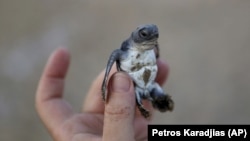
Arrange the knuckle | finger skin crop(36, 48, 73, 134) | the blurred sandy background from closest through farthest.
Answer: the knuckle
finger skin crop(36, 48, 73, 134)
the blurred sandy background

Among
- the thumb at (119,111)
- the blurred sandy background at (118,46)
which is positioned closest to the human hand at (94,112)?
the thumb at (119,111)

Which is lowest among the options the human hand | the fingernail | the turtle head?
the human hand

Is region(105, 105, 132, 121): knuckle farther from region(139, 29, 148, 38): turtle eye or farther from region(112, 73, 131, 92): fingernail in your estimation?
region(139, 29, 148, 38): turtle eye

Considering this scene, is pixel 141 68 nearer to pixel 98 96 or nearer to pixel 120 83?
pixel 120 83

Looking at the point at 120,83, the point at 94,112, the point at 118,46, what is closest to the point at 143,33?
the point at 120,83

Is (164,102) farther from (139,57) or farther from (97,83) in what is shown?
(97,83)

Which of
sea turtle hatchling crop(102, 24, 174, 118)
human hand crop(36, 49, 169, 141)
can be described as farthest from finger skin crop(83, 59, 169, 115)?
sea turtle hatchling crop(102, 24, 174, 118)

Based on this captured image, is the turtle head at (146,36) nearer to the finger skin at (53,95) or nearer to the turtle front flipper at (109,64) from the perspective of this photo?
the turtle front flipper at (109,64)
